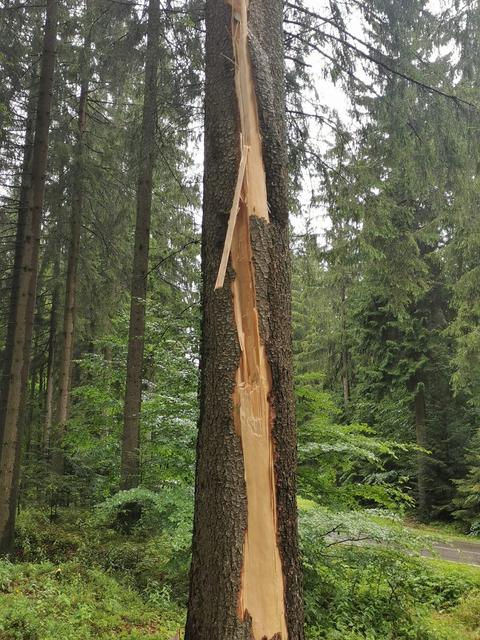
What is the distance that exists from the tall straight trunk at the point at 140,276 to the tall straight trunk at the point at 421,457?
436 inches

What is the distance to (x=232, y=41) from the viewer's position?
2.83 m

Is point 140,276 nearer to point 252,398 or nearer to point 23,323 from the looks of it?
point 23,323

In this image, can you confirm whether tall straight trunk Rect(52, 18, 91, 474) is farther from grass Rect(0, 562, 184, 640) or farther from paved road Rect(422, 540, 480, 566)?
paved road Rect(422, 540, 480, 566)

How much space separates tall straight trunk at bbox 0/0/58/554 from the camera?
680cm

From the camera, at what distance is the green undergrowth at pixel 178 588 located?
429cm

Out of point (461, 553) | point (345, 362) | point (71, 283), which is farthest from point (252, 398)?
point (345, 362)

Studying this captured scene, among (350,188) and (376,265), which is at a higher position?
(350,188)

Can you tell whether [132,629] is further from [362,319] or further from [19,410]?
[362,319]

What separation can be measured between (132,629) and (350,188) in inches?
195

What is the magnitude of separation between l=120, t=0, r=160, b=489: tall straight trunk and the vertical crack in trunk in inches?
186

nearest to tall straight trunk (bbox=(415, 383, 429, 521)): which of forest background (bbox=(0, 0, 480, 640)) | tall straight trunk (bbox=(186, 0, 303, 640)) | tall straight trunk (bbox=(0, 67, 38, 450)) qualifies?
forest background (bbox=(0, 0, 480, 640))

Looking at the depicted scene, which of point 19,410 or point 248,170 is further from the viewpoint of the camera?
point 19,410

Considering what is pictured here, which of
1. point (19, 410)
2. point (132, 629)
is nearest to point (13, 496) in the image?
point (19, 410)

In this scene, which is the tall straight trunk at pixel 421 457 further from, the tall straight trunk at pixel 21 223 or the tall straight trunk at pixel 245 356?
the tall straight trunk at pixel 245 356
